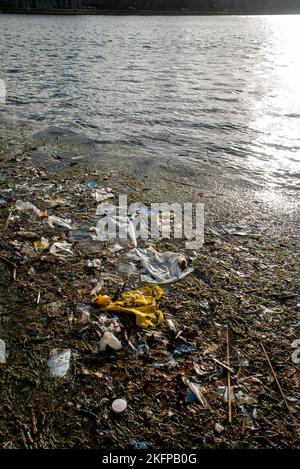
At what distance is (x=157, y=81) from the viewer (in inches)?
554

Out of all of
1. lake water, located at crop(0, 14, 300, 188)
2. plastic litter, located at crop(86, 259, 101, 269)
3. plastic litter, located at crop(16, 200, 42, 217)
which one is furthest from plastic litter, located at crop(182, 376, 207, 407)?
lake water, located at crop(0, 14, 300, 188)

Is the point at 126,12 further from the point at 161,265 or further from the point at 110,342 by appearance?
the point at 110,342

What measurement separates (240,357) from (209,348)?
267 mm

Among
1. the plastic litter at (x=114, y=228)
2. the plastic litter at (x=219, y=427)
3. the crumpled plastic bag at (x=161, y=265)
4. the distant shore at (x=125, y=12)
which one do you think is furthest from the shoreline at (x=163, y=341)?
the distant shore at (x=125, y=12)

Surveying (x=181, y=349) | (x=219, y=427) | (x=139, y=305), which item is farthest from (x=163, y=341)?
(x=219, y=427)

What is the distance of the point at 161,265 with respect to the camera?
12.5ft

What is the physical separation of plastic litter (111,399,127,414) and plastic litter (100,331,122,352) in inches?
18.4

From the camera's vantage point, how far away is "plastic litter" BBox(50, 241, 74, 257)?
3.86 meters

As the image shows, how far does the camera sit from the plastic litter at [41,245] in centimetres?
389

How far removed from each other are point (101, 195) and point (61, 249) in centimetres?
157
